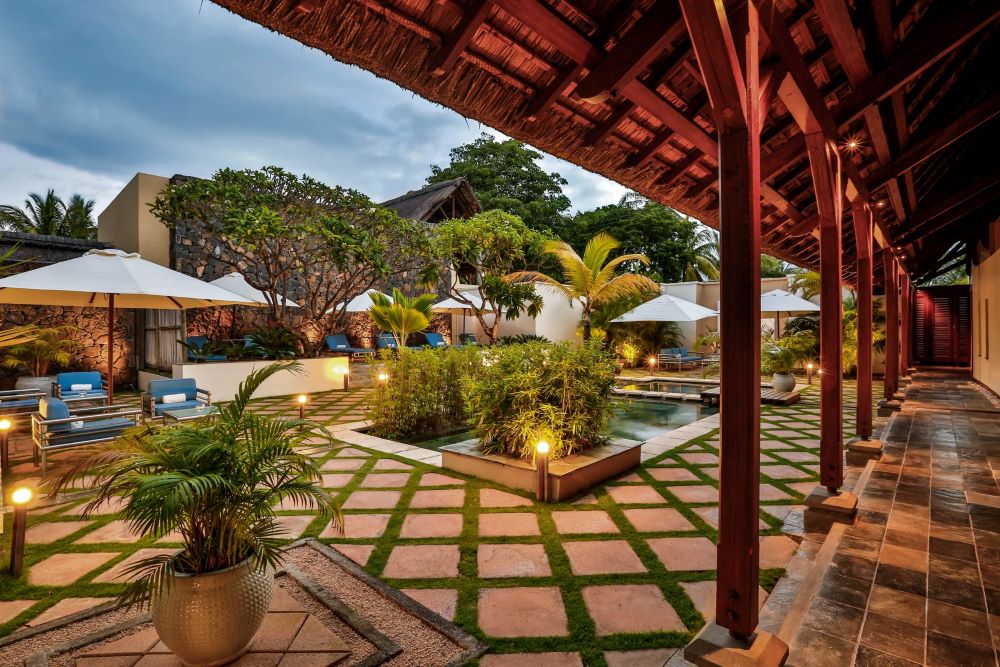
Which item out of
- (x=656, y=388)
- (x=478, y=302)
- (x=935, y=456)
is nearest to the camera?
(x=935, y=456)

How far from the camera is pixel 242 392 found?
2.08 metres

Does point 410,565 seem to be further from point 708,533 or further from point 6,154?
point 6,154

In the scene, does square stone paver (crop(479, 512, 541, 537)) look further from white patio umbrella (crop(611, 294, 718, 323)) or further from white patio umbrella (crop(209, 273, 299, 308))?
white patio umbrella (crop(209, 273, 299, 308))

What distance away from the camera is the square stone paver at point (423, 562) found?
2.47m

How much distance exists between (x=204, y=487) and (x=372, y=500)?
2.07m

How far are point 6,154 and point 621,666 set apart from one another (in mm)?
82607

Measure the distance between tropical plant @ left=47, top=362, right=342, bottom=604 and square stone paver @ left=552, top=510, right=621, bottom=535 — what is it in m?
1.61

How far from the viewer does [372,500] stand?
355 centimetres

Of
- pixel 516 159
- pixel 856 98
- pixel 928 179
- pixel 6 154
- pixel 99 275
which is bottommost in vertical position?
pixel 99 275

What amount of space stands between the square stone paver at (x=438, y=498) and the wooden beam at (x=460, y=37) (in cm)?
281

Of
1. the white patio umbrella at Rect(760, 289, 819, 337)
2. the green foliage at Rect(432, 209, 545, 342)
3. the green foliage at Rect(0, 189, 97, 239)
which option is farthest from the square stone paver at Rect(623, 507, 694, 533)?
the green foliage at Rect(0, 189, 97, 239)

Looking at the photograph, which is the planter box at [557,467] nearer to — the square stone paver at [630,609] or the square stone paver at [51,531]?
the square stone paver at [630,609]

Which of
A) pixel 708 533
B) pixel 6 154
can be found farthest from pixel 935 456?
pixel 6 154

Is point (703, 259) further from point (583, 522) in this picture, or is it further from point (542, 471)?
point (583, 522)
